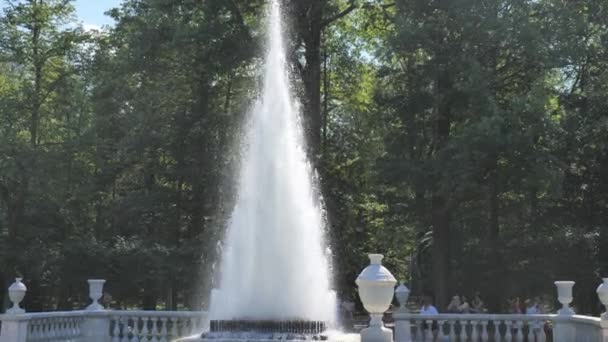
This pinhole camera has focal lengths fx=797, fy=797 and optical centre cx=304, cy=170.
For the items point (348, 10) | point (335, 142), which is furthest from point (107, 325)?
point (335, 142)

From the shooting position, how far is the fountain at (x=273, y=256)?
12.8 meters

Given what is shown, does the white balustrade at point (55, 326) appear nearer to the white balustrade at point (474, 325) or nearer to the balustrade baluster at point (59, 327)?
the balustrade baluster at point (59, 327)

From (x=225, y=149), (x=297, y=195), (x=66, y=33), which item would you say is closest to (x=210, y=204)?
(x=225, y=149)

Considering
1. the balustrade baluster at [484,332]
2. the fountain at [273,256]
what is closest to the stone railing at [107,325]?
the fountain at [273,256]

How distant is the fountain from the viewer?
12.8 m

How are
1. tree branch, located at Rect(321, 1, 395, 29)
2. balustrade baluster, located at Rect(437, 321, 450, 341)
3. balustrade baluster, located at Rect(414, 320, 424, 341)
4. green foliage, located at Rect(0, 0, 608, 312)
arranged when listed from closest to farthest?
balustrade baluster, located at Rect(437, 321, 450, 341)
balustrade baluster, located at Rect(414, 320, 424, 341)
green foliage, located at Rect(0, 0, 608, 312)
tree branch, located at Rect(321, 1, 395, 29)

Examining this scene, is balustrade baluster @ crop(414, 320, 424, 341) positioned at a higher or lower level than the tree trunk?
lower

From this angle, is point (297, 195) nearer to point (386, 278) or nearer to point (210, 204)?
point (386, 278)

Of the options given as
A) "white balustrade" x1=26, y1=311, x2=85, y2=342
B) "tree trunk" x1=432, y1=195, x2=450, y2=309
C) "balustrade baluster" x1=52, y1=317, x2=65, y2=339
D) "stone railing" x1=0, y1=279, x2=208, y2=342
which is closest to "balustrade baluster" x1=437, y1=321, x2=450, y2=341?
"stone railing" x1=0, y1=279, x2=208, y2=342

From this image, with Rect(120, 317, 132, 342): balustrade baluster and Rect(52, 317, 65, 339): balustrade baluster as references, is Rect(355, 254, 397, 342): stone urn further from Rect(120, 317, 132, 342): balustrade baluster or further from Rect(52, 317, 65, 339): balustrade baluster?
Rect(52, 317, 65, 339): balustrade baluster

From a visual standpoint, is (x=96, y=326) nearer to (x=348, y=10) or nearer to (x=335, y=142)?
(x=348, y=10)

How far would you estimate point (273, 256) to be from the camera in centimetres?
1392

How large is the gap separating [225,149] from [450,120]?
8.15m

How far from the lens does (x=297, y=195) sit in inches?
580
